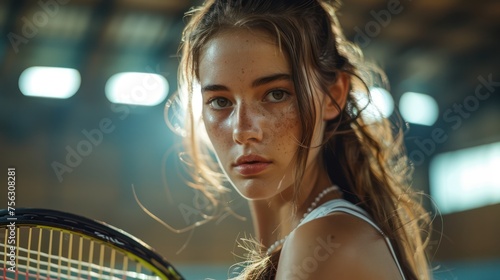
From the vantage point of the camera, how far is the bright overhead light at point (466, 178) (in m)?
7.35

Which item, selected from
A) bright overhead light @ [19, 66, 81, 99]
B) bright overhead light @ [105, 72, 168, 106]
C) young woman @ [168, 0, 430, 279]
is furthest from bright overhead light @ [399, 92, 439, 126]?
young woman @ [168, 0, 430, 279]

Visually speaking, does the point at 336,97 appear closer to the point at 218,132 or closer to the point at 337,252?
the point at 218,132

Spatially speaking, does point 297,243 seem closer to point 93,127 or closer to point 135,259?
point 135,259

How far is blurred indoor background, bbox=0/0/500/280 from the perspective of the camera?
5336 mm

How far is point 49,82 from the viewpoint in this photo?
609 cm

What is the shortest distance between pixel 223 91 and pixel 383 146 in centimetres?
31

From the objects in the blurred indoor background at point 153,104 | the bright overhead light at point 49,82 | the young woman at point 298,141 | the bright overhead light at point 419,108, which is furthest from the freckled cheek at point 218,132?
the bright overhead light at point 419,108

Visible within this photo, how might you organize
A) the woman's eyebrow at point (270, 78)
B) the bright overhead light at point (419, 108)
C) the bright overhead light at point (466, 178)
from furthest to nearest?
the bright overhead light at point (466, 178), the bright overhead light at point (419, 108), the woman's eyebrow at point (270, 78)

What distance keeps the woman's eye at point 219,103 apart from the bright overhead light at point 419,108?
5990 millimetres

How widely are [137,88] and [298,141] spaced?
559 cm

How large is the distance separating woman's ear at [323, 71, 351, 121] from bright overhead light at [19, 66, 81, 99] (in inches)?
207

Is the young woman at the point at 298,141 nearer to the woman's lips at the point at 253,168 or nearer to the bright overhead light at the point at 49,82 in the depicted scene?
the woman's lips at the point at 253,168

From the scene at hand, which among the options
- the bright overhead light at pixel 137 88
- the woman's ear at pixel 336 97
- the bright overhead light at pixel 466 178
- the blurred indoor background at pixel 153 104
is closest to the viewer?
the woman's ear at pixel 336 97

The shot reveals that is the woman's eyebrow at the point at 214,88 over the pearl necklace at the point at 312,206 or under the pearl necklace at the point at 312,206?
over
